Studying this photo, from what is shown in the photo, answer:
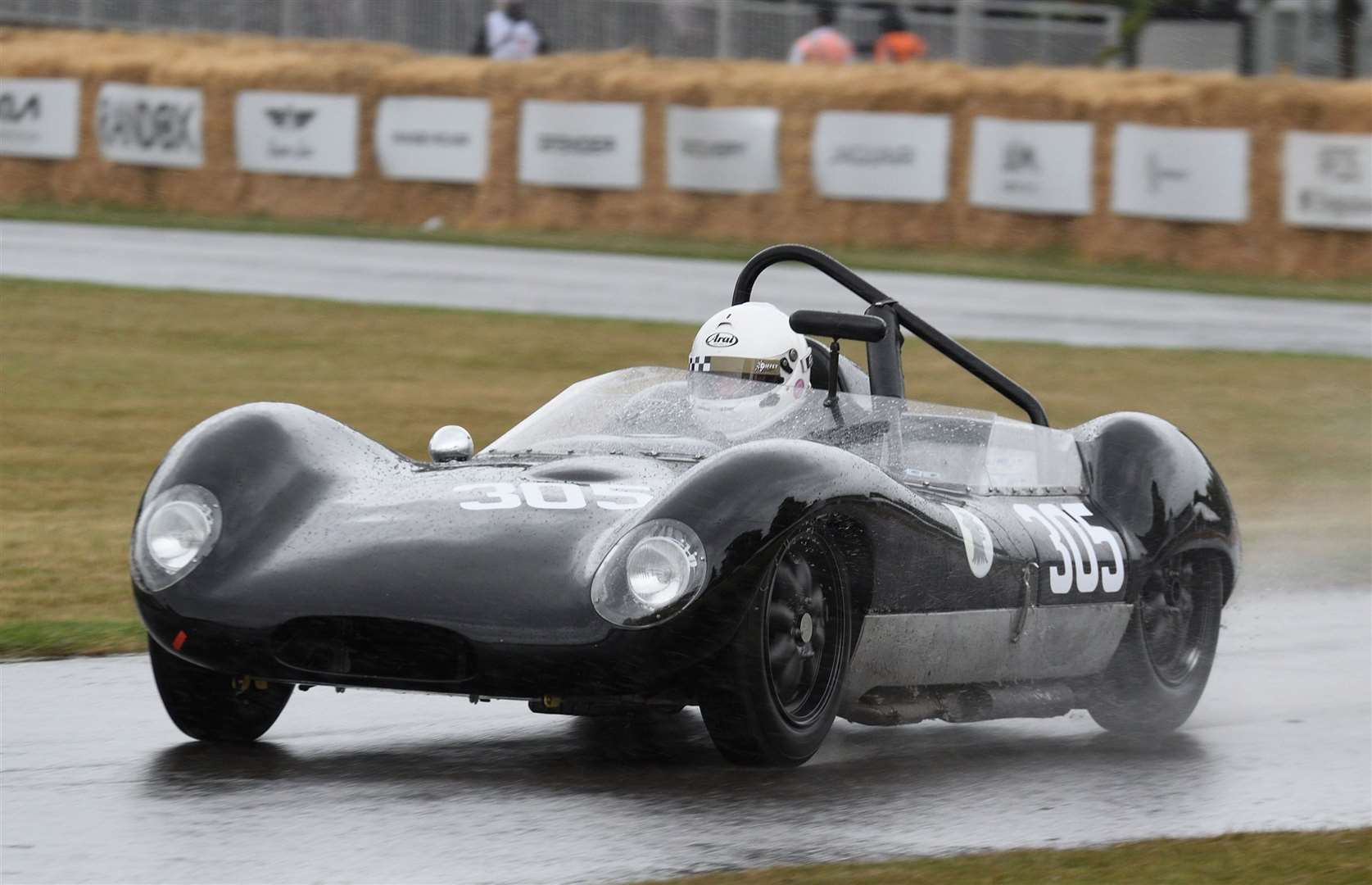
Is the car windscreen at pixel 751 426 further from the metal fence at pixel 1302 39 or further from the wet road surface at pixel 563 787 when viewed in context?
the metal fence at pixel 1302 39

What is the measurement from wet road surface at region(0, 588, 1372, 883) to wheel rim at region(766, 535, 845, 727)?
203mm

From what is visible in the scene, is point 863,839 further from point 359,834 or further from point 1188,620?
point 1188,620

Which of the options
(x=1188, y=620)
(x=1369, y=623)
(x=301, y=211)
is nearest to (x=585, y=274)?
(x=301, y=211)

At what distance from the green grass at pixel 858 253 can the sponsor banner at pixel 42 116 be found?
0.61 meters

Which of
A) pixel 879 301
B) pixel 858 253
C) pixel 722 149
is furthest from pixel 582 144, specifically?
pixel 879 301

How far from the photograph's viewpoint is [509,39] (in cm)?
2470

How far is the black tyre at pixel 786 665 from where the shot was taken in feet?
17.4

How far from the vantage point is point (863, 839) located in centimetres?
502

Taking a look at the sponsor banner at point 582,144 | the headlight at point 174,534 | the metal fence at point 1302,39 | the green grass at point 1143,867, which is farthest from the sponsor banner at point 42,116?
the green grass at point 1143,867

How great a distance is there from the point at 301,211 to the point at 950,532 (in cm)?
1884

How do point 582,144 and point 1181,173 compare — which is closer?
point 1181,173

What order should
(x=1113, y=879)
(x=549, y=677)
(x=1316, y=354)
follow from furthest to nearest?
(x=1316, y=354) < (x=549, y=677) < (x=1113, y=879)

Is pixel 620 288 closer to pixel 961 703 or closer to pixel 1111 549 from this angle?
pixel 1111 549

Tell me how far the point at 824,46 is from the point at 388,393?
11476 millimetres
